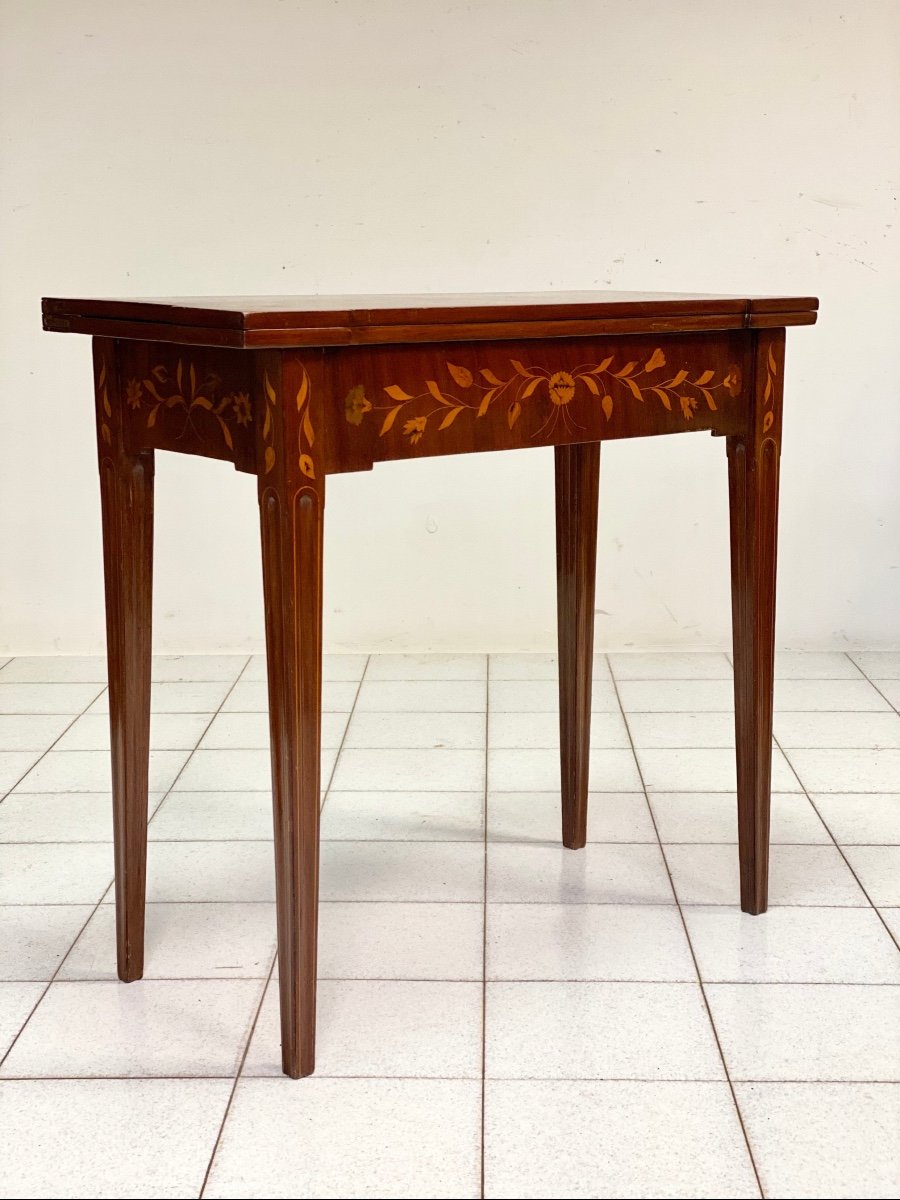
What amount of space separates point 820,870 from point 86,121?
264 centimetres

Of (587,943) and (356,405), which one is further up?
(356,405)

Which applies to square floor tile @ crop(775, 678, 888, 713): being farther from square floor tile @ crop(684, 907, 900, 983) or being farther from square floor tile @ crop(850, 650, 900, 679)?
square floor tile @ crop(684, 907, 900, 983)

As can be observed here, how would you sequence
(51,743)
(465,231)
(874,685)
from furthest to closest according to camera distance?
1. (465,231)
2. (874,685)
3. (51,743)

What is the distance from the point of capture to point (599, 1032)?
5.43 ft

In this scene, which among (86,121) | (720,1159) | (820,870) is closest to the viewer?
(720,1159)

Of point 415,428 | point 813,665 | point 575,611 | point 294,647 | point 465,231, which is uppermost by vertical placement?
point 465,231

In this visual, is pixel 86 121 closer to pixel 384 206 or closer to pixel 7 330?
pixel 7 330

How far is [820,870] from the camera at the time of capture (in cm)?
215

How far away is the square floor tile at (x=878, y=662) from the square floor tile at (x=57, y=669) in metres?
1.97

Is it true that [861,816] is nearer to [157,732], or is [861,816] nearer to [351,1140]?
[351,1140]

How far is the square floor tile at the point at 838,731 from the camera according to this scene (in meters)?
2.83

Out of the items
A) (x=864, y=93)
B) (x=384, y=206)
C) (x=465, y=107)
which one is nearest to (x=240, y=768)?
(x=384, y=206)

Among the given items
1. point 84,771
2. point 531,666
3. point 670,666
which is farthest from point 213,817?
point 670,666

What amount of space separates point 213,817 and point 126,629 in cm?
81
